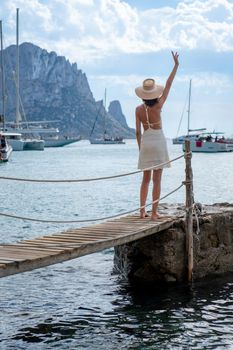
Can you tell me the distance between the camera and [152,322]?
9312mm

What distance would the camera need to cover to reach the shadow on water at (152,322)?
8.54 m

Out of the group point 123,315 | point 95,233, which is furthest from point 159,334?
point 95,233

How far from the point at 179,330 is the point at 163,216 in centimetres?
297

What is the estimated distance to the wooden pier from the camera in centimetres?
837

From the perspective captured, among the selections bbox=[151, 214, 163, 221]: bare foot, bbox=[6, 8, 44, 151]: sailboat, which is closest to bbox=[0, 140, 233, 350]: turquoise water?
bbox=[151, 214, 163, 221]: bare foot

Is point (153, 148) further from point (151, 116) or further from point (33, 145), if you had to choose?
point (33, 145)

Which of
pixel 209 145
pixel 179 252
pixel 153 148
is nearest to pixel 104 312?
pixel 179 252

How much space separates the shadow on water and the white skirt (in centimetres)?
218

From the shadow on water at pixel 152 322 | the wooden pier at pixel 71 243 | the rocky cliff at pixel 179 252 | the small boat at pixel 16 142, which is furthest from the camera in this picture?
the small boat at pixel 16 142

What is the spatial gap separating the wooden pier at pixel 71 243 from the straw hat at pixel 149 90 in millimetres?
2143

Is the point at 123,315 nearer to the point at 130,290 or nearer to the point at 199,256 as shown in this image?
the point at 130,290

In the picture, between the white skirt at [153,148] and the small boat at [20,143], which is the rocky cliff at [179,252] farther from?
the small boat at [20,143]

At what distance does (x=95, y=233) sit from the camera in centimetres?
1038

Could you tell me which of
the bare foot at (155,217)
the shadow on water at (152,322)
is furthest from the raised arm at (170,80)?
the shadow on water at (152,322)
